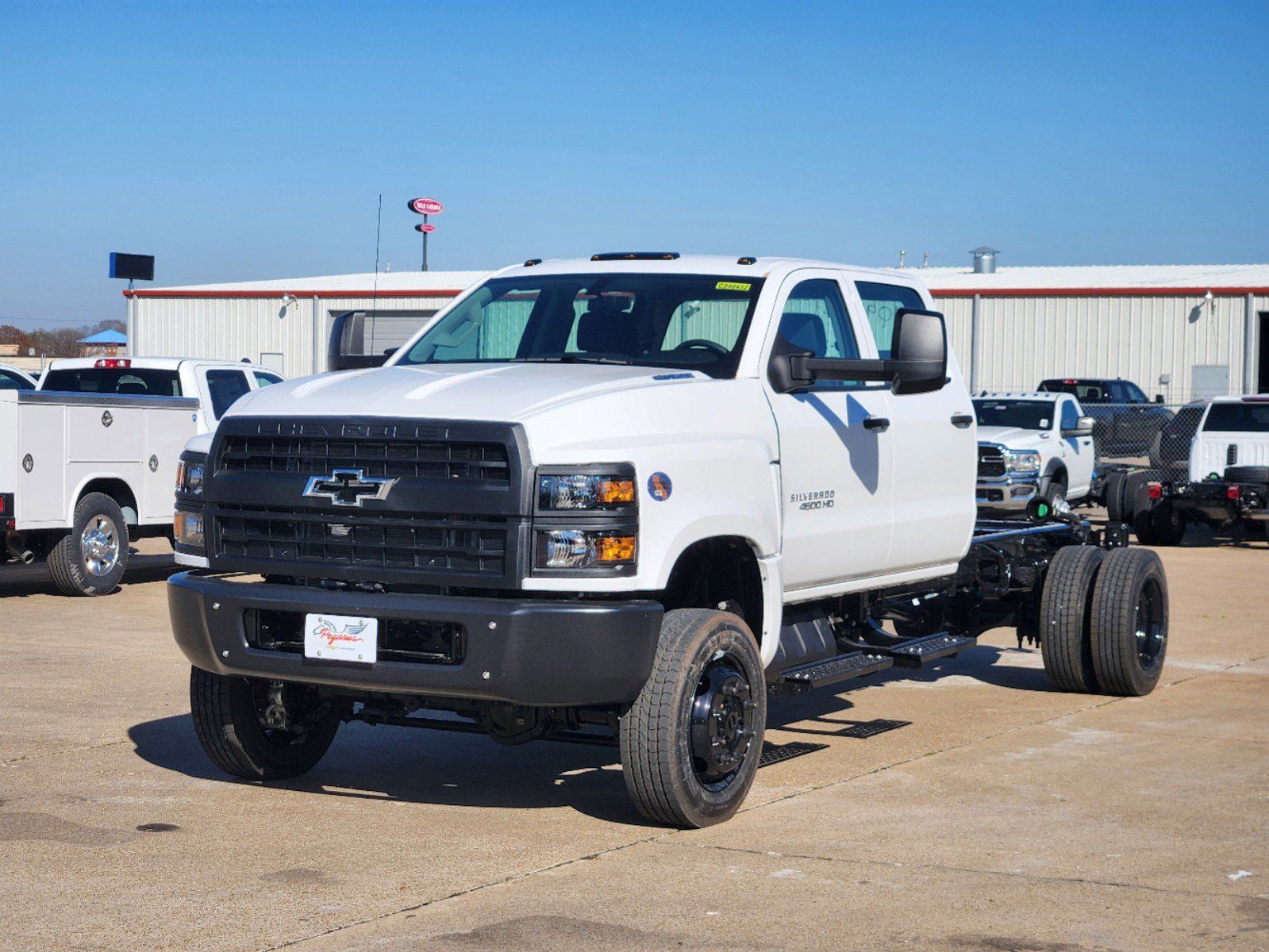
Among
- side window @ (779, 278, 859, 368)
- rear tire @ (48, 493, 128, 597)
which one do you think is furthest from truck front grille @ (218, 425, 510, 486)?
rear tire @ (48, 493, 128, 597)

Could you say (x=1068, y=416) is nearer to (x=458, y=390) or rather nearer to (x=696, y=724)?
Result: (x=696, y=724)

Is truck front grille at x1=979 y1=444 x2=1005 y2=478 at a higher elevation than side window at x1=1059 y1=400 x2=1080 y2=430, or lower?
lower

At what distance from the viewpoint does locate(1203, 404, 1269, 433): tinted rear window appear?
20.9 metres

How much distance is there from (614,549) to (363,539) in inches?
36.2

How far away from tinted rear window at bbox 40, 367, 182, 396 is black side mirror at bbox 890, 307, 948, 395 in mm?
10649

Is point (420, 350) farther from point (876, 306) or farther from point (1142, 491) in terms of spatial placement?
point (1142, 491)

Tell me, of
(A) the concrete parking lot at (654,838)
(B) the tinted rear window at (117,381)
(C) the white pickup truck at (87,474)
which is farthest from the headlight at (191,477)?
(B) the tinted rear window at (117,381)

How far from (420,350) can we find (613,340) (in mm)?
954

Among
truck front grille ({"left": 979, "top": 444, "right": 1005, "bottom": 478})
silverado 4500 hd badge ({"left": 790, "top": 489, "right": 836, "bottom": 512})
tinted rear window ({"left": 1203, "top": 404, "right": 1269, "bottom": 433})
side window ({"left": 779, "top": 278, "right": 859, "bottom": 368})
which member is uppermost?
side window ({"left": 779, "top": 278, "right": 859, "bottom": 368})

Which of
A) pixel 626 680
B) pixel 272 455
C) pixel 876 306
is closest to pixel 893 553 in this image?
pixel 876 306

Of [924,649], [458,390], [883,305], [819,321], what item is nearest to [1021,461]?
[883,305]

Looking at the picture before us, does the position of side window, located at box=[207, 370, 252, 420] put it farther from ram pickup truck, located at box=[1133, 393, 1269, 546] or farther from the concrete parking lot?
ram pickup truck, located at box=[1133, 393, 1269, 546]

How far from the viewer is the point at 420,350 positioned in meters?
7.69

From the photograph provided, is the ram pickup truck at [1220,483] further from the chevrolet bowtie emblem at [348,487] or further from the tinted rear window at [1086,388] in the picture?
the chevrolet bowtie emblem at [348,487]
